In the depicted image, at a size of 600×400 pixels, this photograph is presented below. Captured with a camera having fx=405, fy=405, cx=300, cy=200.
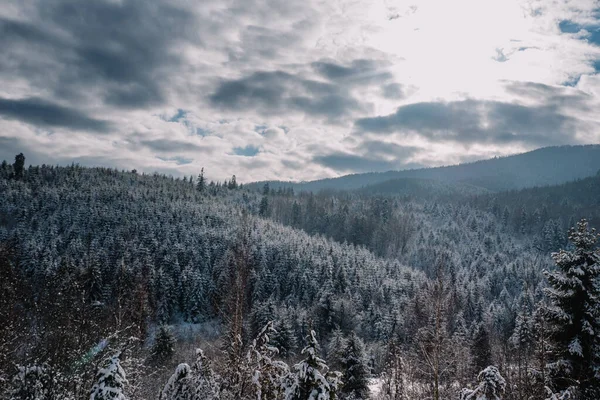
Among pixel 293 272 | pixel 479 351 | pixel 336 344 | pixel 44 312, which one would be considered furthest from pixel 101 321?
pixel 293 272

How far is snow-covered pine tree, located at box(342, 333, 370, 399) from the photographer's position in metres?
30.9

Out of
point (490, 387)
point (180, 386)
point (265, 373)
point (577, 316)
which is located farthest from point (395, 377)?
point (180, 386)

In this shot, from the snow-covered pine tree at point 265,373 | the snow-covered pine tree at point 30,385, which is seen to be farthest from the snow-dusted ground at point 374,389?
the snow-covered pine tree at point 30,385

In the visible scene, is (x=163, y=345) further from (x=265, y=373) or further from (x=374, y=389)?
(x=265, y=373)

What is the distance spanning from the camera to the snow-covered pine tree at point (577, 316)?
15195mm

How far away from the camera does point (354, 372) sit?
31.2 metres

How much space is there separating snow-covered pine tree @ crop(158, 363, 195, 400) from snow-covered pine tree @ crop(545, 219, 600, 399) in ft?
43.8

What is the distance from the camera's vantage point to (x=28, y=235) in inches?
4419

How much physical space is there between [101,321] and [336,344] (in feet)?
77.0

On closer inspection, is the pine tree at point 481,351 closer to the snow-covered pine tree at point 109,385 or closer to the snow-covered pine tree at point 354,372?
the snow-covered pine tree at point 354,372

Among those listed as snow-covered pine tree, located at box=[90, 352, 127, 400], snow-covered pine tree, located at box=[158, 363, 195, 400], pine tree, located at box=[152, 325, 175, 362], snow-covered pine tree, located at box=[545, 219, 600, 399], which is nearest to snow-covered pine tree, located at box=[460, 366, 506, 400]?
snow-covered pine tree, located at box=[545, 219, 600, 399]

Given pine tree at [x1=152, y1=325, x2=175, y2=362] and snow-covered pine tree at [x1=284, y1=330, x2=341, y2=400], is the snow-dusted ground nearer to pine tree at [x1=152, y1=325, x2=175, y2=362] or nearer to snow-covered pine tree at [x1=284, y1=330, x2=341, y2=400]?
pine tree at [x1=152, y1=325, x2=175, y2=362]

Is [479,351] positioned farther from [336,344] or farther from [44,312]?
[44,312]

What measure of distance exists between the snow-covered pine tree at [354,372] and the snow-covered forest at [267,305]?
0.37 ft
